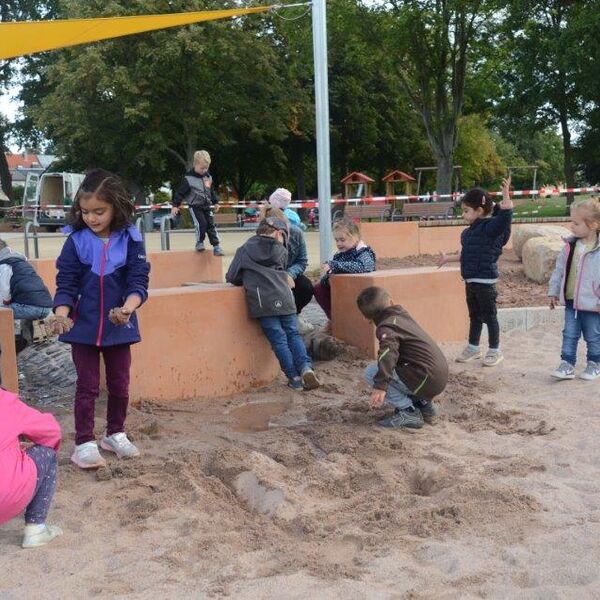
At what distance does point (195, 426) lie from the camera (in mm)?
4742

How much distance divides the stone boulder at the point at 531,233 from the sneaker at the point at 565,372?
5.24 m

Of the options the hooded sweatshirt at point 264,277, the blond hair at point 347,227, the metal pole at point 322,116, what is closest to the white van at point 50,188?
the metal pole at point 322,116

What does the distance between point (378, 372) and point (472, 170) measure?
164ft

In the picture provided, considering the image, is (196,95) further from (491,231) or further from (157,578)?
(157,578)

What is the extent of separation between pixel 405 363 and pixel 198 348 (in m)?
1.60

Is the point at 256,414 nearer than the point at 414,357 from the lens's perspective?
No

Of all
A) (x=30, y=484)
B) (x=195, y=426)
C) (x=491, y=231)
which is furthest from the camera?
(x=491, y=231)

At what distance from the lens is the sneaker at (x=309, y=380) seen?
5.48 metres

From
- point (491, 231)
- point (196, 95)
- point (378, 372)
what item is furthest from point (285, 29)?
point (378, 372)

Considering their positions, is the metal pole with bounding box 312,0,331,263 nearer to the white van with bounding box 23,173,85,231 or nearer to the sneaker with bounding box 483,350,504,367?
the sneaker with bounding box 483,350,504,367

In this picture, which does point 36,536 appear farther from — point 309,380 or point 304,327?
point 304,327

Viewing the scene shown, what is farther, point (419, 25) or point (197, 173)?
point (419, 25)

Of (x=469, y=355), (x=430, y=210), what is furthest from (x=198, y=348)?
(x=430, y=210)

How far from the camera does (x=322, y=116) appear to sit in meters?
8.09
